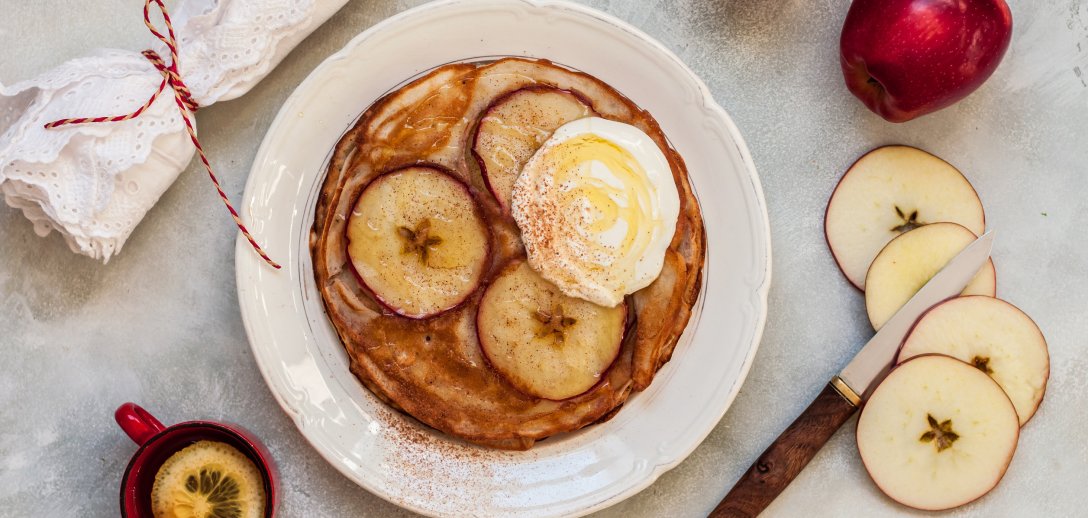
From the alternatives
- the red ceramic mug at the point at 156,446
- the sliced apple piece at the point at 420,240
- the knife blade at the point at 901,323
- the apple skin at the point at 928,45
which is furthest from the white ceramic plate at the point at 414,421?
the apple skin at the point at 928,45

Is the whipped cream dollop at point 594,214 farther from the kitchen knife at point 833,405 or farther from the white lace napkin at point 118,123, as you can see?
the white lace napkin at point 118,123

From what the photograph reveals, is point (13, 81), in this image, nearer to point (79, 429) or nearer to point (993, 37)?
point (79, 429)

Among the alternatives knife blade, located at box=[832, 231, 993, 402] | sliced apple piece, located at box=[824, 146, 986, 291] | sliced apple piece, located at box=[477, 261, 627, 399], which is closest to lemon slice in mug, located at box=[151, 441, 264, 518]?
sliced apple piece, located at box=[477, 261, 627, 399]

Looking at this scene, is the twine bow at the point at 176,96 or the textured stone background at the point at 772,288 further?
the textured stone background at the point at 772,288

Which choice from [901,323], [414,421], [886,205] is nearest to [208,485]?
[414,421]

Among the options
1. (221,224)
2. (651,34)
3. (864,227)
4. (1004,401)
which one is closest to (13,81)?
(221,224)

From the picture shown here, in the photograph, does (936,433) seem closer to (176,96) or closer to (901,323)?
(901,323)
